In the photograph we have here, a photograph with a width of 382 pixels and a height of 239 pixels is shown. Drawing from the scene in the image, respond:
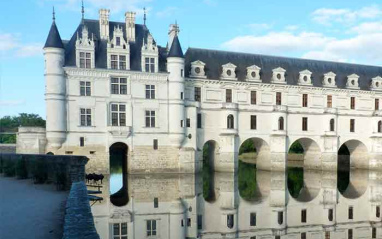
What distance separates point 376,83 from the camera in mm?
38062

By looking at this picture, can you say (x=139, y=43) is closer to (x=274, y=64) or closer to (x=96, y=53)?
(x=96, y=53)

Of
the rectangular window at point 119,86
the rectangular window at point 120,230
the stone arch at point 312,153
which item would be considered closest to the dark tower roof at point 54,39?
the rectangular window at point 119,86

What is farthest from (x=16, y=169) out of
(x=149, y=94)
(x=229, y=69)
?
(x=229, y=69)

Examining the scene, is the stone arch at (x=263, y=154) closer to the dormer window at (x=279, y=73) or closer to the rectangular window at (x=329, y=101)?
the dormer window at (x=279, y=73)

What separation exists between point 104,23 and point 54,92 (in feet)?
25.4

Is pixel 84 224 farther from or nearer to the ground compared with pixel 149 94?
nearer to the ground

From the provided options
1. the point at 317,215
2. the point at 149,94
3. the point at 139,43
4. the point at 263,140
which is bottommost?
the point at 317,215

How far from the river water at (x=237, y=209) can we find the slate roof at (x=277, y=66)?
11.9 meters

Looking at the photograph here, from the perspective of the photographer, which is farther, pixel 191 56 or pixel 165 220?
pixel 191 56

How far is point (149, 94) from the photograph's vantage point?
Result: 2916 cm

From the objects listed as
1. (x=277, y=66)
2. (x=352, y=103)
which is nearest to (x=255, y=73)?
(x=277, y=66)

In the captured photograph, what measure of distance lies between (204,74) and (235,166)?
9.50 m

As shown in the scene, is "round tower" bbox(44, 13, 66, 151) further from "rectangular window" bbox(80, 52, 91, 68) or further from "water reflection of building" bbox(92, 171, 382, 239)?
"water reflection of building" bbox(92, 171, 382, 239)

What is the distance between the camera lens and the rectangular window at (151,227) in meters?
13.0
